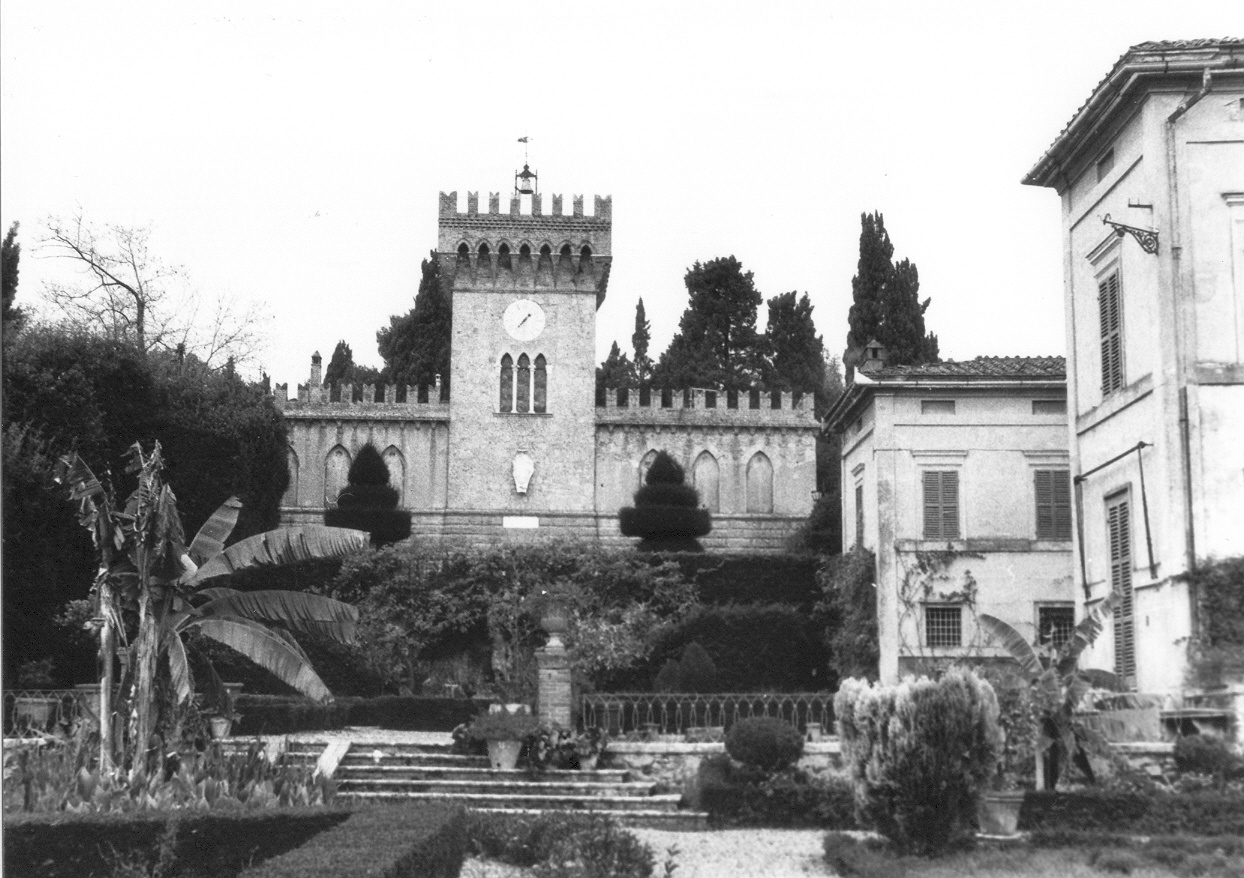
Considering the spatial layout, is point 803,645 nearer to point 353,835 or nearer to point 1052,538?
point 1052,538

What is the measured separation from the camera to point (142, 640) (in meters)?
17.0

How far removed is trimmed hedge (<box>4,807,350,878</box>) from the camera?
12.0 m

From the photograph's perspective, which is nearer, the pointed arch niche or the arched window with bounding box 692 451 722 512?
the pointed arch niche

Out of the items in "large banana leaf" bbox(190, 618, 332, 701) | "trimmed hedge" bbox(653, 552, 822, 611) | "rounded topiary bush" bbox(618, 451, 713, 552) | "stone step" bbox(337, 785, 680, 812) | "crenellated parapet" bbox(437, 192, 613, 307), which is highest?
"crenellated parapet" bbox(437, 192, 613, 307)

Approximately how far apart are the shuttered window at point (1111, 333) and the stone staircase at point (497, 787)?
909 centimetres

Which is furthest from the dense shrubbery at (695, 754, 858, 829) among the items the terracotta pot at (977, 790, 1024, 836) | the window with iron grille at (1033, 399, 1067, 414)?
the window with iron grille at (1033, 399, 1067, 414)

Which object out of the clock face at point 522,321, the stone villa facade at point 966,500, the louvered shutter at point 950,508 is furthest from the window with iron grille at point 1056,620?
the clock face at point 522,321

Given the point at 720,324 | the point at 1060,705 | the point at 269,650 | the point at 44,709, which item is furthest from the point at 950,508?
the point at 720,324

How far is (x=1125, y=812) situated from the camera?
1638 centimetres

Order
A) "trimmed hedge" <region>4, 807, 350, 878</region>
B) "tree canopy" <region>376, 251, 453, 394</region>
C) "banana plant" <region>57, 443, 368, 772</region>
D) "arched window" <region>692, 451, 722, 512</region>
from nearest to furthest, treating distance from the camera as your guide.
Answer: "trimmed hedge" <region>4, 807, 350, 878</region>, "banana plant" <region>57, 443, 368, 772</region>, "arched window" <region>692, 451, 722, 512</region>, "tree canopy" <region>376, 251, 453, 394</region>

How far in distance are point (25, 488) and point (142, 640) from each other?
11092mm

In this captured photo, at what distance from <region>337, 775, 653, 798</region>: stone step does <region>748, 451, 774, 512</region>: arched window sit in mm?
30644

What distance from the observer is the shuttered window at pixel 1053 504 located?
98.2 ft

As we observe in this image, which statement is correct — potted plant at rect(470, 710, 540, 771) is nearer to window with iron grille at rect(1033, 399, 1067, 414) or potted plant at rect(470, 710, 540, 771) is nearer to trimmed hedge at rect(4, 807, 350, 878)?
trimmed hedge at rect(4, 807, 350, 878)
